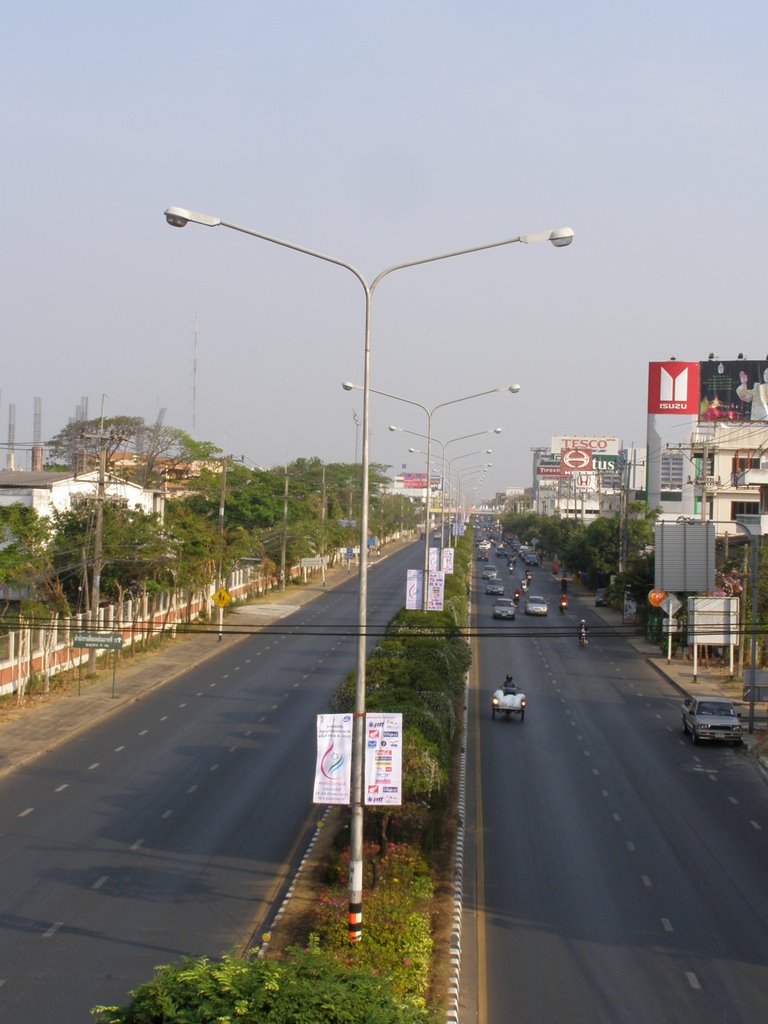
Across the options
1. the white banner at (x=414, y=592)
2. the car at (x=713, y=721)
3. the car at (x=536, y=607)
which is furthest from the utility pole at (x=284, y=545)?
the car at (x=713, y=721)

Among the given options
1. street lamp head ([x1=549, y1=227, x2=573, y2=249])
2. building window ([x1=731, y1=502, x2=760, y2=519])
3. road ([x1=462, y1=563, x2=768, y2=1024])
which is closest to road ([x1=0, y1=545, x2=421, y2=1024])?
road ([x1=462, y1=563, x2=768, y2=1024])

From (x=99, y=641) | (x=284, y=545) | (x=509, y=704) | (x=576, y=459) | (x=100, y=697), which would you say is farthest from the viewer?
(x=576, y=459)

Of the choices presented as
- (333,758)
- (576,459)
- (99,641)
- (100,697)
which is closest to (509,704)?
(99,641)

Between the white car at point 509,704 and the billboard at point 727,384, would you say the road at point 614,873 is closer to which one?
the white car at point 509,704

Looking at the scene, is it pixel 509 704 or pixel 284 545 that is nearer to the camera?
pixel 509 704

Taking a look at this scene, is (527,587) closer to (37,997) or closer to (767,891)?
(767,891)

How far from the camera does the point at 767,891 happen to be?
18.6 meters

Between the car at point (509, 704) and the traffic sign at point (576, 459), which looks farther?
the traffic sign at point (576, 459)

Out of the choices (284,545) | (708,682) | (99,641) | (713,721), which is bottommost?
(708,682)

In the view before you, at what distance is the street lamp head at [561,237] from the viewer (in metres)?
15.2

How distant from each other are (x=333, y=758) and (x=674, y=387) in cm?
7863

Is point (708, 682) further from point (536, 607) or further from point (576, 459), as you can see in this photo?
point (576, 459)

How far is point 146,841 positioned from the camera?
68.5ft

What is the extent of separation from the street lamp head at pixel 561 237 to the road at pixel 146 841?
10579 mm
